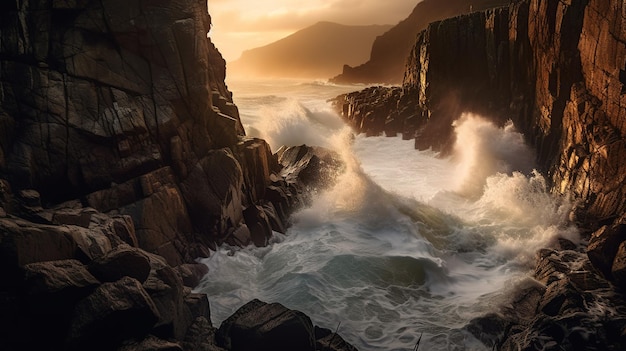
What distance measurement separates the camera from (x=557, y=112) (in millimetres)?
24172

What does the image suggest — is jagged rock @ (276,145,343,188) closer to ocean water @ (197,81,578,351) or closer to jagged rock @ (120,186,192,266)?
ocean water @ (197,81,578,351)

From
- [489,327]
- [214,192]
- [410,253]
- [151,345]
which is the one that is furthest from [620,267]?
[214,192]

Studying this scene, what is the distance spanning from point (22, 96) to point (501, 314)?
1738 cm

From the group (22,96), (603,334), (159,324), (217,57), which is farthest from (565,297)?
(217,57)

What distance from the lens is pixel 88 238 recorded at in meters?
12.1

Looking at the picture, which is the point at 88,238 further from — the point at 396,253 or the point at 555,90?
the point at 555,90

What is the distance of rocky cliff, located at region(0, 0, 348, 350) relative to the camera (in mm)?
9430

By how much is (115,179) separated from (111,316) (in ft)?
27.1

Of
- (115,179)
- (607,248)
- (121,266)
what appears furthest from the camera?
(115,179)

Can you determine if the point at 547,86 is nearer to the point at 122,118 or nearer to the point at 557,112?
the point at 557,112

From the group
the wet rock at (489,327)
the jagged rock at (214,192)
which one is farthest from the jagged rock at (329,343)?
the jagged rock at (214,192)

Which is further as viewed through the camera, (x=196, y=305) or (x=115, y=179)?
(x=115, y=179)

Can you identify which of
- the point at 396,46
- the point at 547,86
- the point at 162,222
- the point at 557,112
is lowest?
the point at 162,222

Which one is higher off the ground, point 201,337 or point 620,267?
point 620,267
